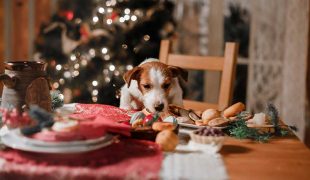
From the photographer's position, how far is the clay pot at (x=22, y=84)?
4.23ft

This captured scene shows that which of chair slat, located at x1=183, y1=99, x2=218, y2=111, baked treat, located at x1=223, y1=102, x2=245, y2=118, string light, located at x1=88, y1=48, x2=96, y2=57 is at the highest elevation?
string light, located at x1=88, y1=48, x2=96, y2=57

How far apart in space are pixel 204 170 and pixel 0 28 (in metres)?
3.70

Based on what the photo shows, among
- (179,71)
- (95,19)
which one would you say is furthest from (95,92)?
(179,71)

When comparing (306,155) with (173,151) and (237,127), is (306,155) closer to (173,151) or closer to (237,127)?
(237,127)

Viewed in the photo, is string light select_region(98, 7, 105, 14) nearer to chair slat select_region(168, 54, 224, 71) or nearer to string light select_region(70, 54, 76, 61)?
string light select_region(70, 54, 76, 61)

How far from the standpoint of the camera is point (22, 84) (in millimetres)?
1301

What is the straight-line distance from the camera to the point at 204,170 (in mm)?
1000

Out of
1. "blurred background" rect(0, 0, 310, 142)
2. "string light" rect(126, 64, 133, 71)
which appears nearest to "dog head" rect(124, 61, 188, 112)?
"blurred background" rect(0, 0, 310, 142)

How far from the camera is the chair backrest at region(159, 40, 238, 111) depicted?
78.0 inches

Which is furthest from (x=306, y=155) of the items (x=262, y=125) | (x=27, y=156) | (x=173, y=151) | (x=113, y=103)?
(x=113, y=103)

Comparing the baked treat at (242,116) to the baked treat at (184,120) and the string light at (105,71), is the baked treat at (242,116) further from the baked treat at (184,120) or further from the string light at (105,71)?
the string light at (105,71)

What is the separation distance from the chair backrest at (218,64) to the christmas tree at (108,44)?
99 cm

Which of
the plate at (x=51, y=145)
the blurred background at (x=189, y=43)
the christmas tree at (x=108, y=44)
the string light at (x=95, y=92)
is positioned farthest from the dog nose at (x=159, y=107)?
the string light at (x=95, y=92)

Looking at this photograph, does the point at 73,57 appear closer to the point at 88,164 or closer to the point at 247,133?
the point at 247,133
